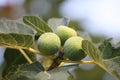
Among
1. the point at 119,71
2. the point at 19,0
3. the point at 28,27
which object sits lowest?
the point at 19,0

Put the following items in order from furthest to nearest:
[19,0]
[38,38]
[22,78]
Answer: [19,0]
[38,38]
[22,78]

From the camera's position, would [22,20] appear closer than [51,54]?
No

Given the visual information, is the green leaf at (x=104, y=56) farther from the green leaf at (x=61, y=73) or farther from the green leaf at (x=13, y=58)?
the green leaf at (x=13, y=58)

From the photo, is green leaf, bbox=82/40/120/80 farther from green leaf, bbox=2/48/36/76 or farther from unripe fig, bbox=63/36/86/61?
green leaf, bbox=2/48/36/76

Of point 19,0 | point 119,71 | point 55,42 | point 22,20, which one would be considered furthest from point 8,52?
point 19,0

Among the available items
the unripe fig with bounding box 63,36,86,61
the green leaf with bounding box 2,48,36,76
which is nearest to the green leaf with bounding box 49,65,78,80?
the unripe fig with bounding box 63,36,86,61

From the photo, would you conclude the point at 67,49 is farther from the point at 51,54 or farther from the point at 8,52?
the point at 8,52
